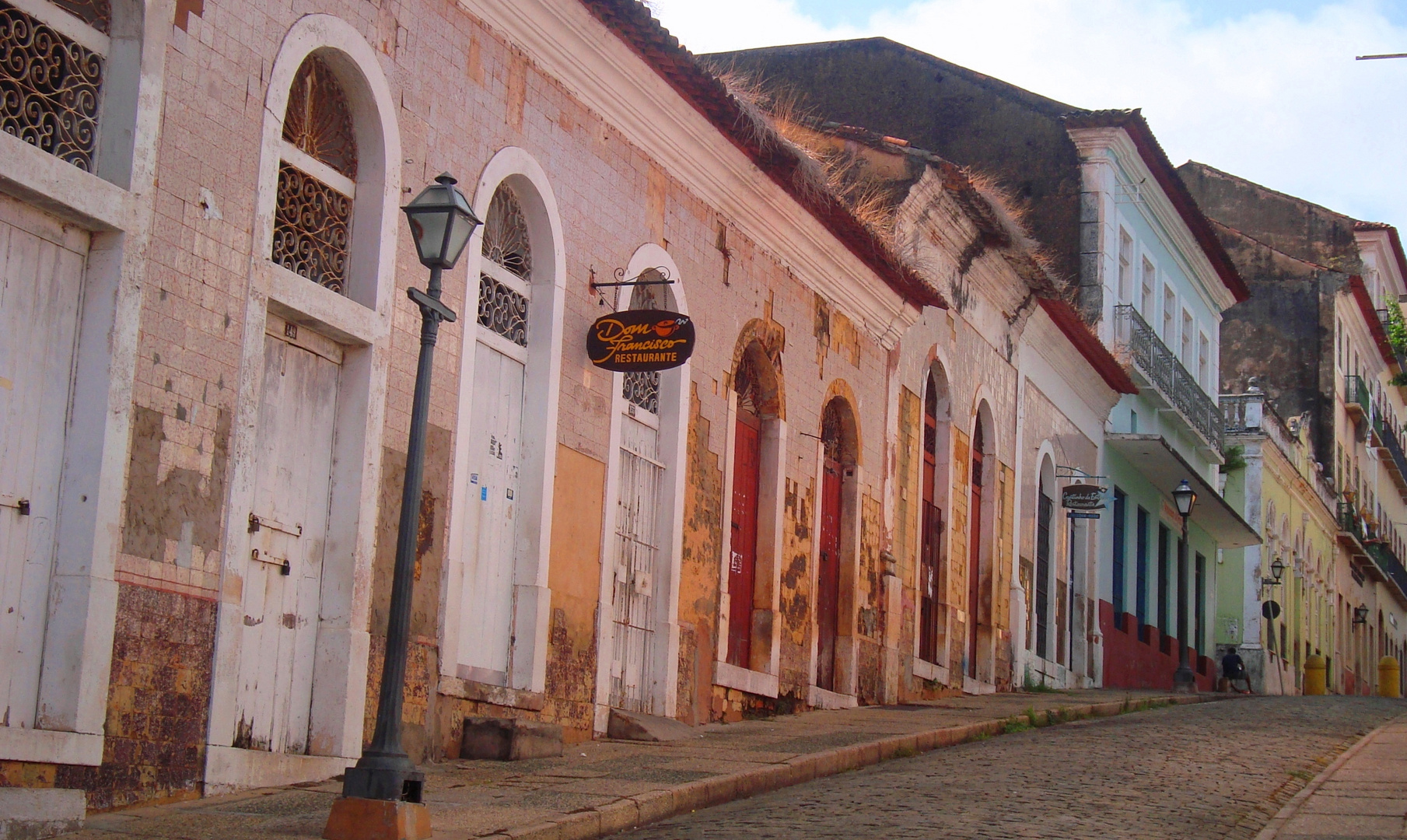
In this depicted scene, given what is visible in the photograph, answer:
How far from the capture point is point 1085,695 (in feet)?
67.7

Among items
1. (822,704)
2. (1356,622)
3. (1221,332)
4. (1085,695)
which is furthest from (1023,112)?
(1356,622)

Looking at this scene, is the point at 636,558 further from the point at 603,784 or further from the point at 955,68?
the point at 955,68

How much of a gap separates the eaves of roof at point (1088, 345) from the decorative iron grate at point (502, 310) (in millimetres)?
12093

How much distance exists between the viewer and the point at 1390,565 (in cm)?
5106

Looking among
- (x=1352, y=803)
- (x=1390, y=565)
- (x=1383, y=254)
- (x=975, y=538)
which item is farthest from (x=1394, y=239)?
(x=1352, y=803)

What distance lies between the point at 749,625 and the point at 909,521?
402cm

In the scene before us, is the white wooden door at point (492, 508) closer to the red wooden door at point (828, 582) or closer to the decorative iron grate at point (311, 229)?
the decorative iron grate at point (311, 229)

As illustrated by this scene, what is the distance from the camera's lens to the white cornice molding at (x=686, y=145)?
36.4ft

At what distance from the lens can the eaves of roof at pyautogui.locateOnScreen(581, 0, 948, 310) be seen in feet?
38.0

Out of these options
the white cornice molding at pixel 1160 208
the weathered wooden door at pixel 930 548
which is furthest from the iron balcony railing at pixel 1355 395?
the weathered wooden door at pixel 930 548

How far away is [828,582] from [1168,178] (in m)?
15.1

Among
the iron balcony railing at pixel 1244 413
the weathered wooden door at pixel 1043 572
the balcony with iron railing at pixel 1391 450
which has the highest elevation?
the balcony with iron railing at pixel 1391 450

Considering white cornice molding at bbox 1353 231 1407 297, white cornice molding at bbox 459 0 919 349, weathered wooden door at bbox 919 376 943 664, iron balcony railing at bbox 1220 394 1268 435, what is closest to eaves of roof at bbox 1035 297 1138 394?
weathered wooden door at bbox 919 376 943 664

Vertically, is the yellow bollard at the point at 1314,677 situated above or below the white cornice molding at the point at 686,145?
below
